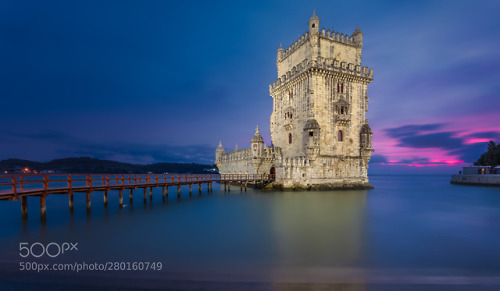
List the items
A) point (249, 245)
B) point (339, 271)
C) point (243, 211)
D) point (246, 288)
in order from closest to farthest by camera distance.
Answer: point (246, 288) < point (339, 271) < point (249, 245) < point (243, 211)

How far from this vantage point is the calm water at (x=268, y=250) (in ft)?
22.7

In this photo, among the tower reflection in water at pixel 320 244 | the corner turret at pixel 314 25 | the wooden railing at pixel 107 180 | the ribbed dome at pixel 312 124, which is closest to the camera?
the tower reflection in water at pixel 320 244

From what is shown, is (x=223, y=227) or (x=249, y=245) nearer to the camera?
(x=249, y=245)

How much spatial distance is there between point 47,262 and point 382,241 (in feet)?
43.0

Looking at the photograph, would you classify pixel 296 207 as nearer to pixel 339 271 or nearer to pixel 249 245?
pixel 249 245

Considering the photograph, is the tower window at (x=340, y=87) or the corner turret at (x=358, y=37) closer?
the tower window at (x=340, y=87)

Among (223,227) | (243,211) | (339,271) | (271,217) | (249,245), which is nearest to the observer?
(339,271)

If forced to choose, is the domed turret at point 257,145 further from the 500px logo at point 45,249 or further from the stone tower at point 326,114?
the 500px logo at point 45,249

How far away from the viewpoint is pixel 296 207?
61.4 feet

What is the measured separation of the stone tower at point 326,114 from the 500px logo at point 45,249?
22.0 metres

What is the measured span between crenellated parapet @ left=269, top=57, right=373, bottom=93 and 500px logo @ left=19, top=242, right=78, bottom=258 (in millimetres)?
26403

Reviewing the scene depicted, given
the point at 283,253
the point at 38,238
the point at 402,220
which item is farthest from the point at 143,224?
the point at 402,220

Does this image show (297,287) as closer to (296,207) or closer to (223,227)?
(223,227)

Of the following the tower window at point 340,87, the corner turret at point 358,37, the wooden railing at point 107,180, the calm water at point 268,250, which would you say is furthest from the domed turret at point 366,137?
the calm water at point 268,250
